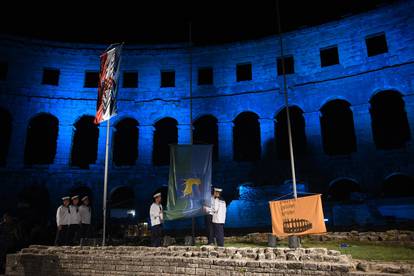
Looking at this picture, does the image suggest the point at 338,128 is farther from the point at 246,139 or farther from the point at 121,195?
the point at 121,195

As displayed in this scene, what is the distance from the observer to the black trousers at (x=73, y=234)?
48.0 feet

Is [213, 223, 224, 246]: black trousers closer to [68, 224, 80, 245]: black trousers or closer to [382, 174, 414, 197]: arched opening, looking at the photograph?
[68, 224, 80, 245]: black trousers

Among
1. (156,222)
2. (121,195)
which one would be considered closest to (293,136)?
(121,195)

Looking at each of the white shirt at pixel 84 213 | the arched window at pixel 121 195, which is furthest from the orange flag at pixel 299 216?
the arched window at pixel 121 195

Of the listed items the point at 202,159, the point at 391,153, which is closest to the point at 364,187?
the point at 391,153

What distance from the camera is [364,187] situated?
2166cm

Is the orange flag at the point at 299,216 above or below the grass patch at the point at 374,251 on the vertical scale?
above

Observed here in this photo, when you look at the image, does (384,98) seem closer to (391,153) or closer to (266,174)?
(391,153)

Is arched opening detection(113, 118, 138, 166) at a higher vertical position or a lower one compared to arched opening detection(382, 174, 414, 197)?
higher

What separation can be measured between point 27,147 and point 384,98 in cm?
2815

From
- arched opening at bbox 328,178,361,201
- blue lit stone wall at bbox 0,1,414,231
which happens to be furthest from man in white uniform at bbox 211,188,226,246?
arched opening at bbox 328,178,361,201

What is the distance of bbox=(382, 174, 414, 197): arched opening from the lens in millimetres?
23234

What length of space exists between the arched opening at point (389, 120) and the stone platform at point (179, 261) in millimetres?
18987

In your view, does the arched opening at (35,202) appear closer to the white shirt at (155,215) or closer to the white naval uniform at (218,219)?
the white shirt at (155,215)
